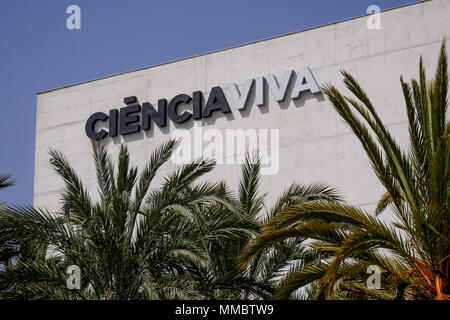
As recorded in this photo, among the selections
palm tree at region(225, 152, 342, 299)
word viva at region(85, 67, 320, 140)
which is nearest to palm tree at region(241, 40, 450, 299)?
palm tree at region(225, 152, 342, 299)

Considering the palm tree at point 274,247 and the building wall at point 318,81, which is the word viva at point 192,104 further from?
the palm tree at point 274,247

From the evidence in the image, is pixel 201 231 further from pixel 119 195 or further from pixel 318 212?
pixel 318 212

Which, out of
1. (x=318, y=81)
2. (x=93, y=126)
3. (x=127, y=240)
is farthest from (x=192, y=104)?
(x=127, y=240)

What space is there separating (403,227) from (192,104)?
57.2 feet

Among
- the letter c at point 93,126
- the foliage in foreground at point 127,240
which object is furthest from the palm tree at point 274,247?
the letter c at point 93,126

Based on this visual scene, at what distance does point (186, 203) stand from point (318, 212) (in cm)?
390

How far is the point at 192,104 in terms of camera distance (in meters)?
31.8

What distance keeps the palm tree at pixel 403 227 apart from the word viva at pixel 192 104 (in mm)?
14147

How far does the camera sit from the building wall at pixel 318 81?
28.1 meters

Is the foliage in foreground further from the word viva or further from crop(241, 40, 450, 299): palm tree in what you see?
the word viva

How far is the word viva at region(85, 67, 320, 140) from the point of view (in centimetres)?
2983

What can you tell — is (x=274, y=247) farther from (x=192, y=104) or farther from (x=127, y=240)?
(x=192, y=104)

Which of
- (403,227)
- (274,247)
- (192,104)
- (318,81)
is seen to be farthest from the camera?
(192,104)

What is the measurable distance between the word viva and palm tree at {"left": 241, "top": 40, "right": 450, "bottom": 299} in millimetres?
14147
